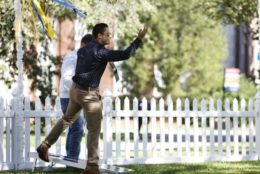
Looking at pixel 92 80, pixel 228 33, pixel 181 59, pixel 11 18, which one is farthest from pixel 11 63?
pixel 228 33

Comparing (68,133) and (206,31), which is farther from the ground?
(206,31)

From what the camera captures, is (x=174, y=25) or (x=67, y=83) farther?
(x=174, y=25)

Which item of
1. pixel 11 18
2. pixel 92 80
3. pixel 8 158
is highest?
pixel 11 18

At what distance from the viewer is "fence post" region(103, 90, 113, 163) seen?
12.8 meters

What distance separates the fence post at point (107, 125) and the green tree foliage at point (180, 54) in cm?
1819

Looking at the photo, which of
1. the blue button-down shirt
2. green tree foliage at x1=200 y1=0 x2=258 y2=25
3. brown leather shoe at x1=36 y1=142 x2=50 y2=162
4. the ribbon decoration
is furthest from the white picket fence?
green tree foliage at x1=200 y1=0 x2=258 y2=25

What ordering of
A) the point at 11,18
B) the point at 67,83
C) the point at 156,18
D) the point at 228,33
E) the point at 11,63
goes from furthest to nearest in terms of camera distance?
the point at 228,33, the point at 156,18, the point at 11,63, the point at 11,18, the point at 67,83

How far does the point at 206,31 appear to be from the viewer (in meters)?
31.5

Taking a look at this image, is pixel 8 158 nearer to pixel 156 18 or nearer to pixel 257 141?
pixel 257 141

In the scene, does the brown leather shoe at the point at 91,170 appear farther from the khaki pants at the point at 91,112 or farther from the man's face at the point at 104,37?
the man's face at the point at 104,37

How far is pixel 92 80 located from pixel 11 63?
10564mm

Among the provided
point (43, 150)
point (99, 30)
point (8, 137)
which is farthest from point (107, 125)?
point (99, 30)

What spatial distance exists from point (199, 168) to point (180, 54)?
Result: 1982cm

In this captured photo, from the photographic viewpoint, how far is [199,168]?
39.7 feet
